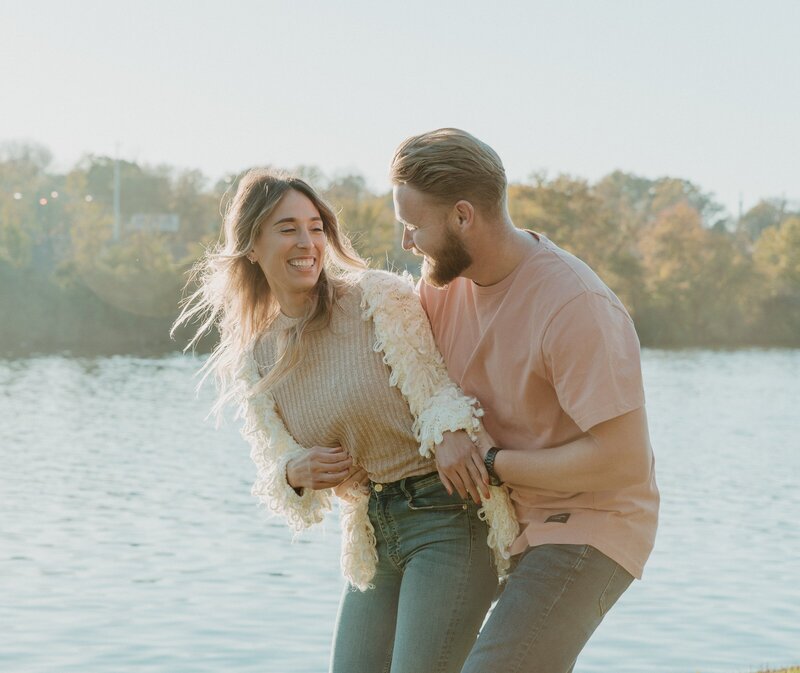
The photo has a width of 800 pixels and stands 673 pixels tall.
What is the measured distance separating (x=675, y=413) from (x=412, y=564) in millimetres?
27118

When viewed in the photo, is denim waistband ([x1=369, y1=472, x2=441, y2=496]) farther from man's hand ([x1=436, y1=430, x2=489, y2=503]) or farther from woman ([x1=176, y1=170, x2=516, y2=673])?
man's hand ([x1=436, y1=430, x2=489, y2=503])

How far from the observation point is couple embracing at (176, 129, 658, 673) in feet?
11.3

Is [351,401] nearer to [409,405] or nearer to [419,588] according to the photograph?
[409,405]

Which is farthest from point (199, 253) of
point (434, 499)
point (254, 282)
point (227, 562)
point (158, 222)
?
point (434, 499)

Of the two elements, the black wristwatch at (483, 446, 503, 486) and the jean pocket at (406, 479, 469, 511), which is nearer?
the black wristwatch at (483, 446, 503, 486)

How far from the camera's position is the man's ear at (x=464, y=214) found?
3.55 meters

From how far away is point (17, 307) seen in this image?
55.6 metres

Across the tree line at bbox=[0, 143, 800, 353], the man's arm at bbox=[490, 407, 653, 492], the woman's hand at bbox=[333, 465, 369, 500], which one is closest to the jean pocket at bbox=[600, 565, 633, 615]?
the man's arm at bbox=[490, 407, 653, 492]

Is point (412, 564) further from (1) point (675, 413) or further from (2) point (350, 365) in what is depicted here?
(1) point (675, 413)

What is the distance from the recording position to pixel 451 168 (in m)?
3.53

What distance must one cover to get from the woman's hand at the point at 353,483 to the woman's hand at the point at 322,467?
0.03 meters

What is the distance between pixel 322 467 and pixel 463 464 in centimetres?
51

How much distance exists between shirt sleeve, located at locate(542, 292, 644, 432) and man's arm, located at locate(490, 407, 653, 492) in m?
0.05

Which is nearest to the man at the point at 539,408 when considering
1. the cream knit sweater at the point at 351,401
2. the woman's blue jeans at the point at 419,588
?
the woman's blue jeans at the point at 419,588
